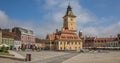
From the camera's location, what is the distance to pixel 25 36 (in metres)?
138

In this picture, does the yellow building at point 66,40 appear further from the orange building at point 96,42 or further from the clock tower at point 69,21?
the orange building at point 96,42

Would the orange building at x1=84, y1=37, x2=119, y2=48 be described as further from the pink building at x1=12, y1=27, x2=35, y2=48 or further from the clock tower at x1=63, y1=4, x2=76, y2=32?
the pink building at x1=12, y1=27, x2=35, y2=48

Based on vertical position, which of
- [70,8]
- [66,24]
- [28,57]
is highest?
[70,8]

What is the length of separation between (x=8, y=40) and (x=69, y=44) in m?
29.7

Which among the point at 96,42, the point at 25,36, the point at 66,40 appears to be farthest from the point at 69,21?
the point at 96,42

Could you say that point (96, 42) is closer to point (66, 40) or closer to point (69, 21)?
point (69, 21)

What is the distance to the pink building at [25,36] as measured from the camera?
133000mm

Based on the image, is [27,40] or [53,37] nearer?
[53,37]

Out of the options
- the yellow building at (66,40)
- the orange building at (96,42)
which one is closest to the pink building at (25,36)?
the yellow building at (66,40)

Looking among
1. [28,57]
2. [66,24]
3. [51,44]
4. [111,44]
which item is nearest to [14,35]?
[51,44]

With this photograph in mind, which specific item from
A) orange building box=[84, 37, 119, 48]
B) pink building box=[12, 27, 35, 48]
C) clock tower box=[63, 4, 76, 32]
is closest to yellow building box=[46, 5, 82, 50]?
clock tower box=[63, 4, 76, 32]

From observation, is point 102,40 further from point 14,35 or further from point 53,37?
point 14,35

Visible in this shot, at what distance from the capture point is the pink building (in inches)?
5236

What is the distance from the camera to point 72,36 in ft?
406
